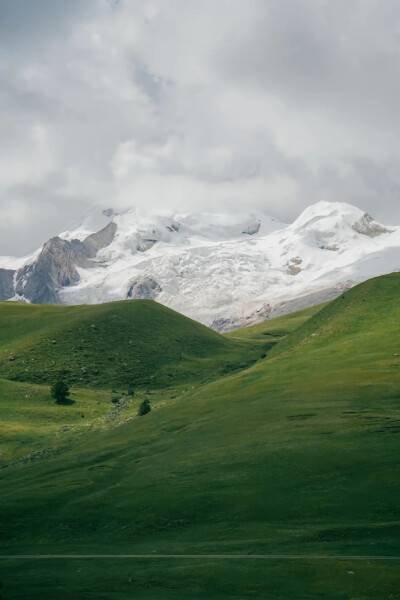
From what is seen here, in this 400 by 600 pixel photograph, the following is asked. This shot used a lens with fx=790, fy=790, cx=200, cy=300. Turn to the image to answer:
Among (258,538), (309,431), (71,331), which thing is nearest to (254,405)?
(309,431)

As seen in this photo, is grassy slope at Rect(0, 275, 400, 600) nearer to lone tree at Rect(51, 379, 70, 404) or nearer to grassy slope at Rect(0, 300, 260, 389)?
lone tree at Rect(51, 379, 70, 404)

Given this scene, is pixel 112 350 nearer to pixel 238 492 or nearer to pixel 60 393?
pixel 60 393

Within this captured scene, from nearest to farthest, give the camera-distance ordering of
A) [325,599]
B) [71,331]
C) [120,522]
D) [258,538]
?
[325,599], [258,538], [120,522], [71,331]

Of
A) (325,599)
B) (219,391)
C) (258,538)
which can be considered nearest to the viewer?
(325,599)

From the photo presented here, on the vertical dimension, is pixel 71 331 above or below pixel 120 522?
above

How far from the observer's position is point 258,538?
4244cm

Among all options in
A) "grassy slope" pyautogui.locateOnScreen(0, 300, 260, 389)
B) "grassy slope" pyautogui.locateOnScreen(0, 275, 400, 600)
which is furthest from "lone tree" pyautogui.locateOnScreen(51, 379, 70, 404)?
"grassy slope" pyautogui.locateOnScreen(0, 275, 400, 600)

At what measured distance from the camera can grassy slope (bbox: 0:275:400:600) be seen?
35938 millimetres

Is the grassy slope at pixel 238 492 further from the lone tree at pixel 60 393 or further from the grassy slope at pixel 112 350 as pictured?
the grassy slope at pixel 112 350

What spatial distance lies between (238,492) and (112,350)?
119012 millimetres

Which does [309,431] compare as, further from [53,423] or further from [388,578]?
[53,423]

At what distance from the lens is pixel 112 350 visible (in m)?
168

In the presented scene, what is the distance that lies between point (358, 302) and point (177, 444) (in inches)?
2399

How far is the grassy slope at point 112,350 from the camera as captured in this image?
6004 inches
